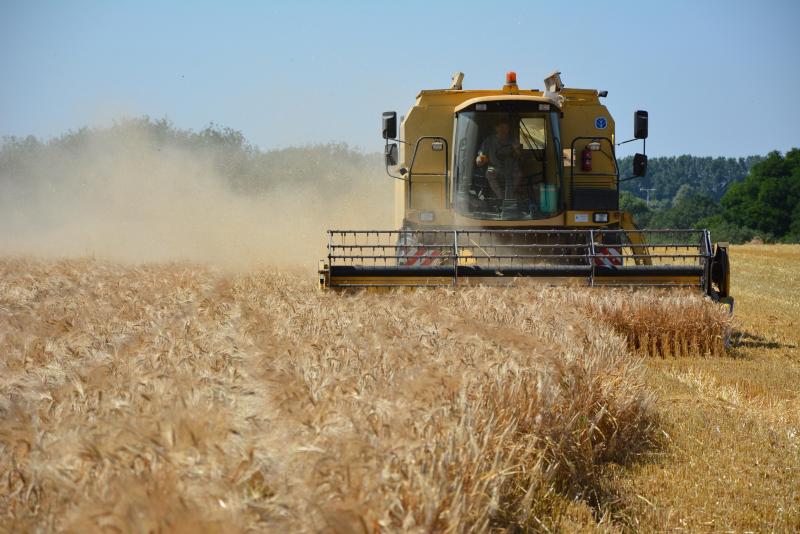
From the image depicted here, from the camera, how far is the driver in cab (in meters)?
10.3

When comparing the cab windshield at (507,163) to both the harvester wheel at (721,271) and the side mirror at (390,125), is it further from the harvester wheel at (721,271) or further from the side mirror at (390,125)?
the harvester wheel at (721,271)

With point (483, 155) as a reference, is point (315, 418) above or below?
below

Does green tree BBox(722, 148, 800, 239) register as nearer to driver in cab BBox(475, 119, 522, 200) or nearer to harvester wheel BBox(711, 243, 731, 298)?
driver in cab BBox(475, 119, 522, 200)

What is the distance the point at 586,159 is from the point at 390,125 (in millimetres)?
2414

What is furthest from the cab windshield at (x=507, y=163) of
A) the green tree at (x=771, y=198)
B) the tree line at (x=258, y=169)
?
the green tree at (x=771, y=198)

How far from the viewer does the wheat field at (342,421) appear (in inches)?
88.8

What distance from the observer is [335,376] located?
11.3ft

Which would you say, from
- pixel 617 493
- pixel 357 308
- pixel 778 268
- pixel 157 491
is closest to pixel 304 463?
pixel 157 491

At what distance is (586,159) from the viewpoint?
10641 millimetres

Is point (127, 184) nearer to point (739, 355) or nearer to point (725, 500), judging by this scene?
point (739, 355)

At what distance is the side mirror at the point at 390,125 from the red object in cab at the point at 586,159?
231 cm

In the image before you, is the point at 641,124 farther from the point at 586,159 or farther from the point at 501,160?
the point at 501,160

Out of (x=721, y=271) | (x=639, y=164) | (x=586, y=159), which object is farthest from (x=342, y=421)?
(x=639, y=164)

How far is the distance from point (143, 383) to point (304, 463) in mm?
1203
